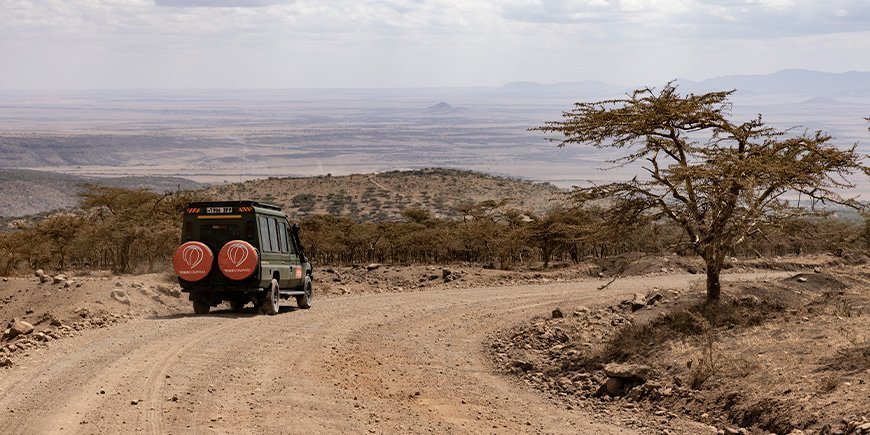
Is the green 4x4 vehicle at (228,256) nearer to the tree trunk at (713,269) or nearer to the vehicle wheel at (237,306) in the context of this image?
the vehicle wheel at (237,306)

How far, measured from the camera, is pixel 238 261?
70.1 ft

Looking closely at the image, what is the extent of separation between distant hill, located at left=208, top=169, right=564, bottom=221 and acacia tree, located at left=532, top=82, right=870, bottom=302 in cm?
6858

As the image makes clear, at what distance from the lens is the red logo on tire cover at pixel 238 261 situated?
21.3 metres

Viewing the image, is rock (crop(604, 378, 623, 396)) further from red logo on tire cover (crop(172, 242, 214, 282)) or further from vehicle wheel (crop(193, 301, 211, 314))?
vehicle wheel (crop(193, 301, 211, 314))

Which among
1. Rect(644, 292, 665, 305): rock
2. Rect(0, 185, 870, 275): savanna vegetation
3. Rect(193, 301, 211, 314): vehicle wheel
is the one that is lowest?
Rect(0, 185, 870, 275): savanna vegetation

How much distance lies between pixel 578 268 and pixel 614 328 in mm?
18787

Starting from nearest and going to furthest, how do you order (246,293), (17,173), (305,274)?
(246,293)
(305,274)
(17,173)

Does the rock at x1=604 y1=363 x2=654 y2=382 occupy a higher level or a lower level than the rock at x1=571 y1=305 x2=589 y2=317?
higher

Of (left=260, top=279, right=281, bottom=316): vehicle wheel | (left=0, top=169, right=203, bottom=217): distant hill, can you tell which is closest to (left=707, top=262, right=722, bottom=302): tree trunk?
(left=260, top=279, right=281, bottom=316): vehicle wheel

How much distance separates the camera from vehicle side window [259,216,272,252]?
72.3ft

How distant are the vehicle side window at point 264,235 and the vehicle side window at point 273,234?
233 millimetres

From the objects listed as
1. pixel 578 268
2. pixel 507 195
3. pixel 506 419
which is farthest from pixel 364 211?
pixel 506 419

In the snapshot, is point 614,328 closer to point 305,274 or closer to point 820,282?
point 820,282

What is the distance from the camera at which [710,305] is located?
1803cm
